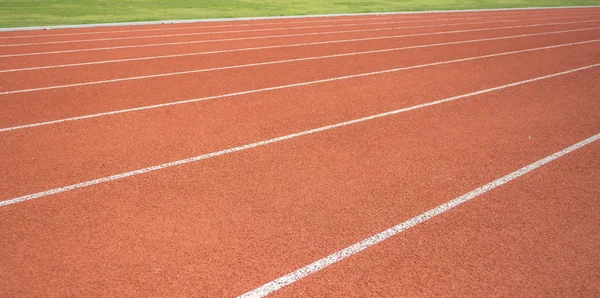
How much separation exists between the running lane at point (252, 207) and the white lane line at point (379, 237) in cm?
6

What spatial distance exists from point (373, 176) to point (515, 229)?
1.28 m

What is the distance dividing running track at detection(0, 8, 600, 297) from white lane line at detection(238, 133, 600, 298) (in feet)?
0.05

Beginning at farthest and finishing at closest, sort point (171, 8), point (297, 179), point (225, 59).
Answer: point (171, 8)
point (225, 59)
point (297, 179)

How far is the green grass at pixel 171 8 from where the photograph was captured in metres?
15.6

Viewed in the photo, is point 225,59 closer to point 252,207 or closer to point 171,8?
point 252,207

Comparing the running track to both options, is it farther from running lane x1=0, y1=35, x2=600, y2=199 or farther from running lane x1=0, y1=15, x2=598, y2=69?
running lane x1=0, y1=15, x2=598, y2=69

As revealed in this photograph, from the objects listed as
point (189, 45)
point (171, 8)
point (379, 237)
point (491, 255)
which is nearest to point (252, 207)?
point (379, 237)

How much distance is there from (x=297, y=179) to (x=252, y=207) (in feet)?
2.08

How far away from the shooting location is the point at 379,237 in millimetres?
3451

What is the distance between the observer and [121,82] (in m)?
7.57

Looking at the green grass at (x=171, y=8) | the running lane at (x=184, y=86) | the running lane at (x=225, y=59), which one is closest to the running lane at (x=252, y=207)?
the running lane at (x=184, y=86)

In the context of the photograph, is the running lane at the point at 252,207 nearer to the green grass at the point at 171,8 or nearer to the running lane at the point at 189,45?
the running lane at the point at 189,45

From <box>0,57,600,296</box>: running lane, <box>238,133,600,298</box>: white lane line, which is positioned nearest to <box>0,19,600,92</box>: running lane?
<box>0,57,600,296</box>: running lane

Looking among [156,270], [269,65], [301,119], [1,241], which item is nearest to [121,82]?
[269,65]
